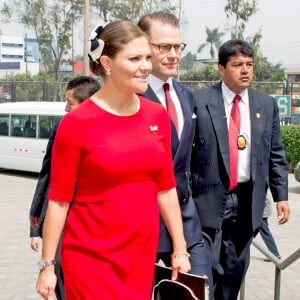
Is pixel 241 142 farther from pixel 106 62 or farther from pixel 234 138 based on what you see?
pixel 106 62

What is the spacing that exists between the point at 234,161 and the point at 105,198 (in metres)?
1.40

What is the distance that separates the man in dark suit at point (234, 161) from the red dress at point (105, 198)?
113 centimetres

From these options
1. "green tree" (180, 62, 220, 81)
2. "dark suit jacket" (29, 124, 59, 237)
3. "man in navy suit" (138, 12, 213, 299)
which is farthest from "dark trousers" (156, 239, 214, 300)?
"green tree" (180, 62, 220, 81)

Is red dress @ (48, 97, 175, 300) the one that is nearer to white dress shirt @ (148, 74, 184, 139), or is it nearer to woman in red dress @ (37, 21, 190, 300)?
woman in red dress @ (37, 21, 190, 300)

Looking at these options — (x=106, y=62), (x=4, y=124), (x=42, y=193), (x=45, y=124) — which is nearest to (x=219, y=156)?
(x=42, y=193)

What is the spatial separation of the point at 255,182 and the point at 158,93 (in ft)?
2.89

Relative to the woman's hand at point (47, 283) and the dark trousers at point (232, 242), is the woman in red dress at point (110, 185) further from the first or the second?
the dark trousers at point (232, 242)

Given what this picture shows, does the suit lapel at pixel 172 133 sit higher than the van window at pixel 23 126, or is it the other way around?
the suit lapel at pixel 172 133

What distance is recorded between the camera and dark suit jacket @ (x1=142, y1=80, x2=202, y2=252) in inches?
117

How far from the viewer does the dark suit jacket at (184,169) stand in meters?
2.97

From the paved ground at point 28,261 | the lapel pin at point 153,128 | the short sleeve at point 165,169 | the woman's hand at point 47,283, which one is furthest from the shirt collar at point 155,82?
the paved ground at point 28,261

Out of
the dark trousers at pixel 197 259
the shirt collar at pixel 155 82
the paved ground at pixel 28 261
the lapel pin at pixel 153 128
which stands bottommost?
the paved ground at pixel 28 261

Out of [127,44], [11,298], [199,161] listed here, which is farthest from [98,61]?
[11,298]

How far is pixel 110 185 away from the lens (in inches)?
94.4
